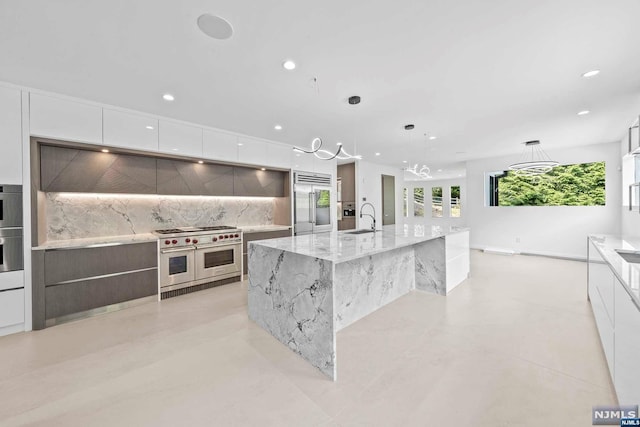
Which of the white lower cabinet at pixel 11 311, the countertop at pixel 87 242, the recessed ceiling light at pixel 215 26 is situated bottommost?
the white lower cabinet at pixel 11 311

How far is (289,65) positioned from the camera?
2271 mm

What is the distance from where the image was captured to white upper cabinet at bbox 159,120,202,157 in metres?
3.61

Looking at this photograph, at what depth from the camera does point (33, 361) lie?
2125mm

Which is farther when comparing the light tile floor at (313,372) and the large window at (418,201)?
the large window at (418,201)

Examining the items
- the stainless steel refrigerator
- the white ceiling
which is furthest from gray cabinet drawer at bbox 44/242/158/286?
the stainless steel refrigerator

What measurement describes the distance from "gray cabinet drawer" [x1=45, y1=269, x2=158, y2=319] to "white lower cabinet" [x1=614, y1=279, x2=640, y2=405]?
14.7ft

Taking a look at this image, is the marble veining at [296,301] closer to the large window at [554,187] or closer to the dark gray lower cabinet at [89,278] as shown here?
the dark gray lower cabinet at [89,278]

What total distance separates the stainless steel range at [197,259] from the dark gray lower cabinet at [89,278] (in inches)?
6.2

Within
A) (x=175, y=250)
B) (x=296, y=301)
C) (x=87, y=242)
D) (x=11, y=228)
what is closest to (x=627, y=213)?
(x=296, y=301)

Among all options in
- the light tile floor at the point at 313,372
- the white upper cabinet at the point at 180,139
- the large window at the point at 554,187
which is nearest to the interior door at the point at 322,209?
the white upper cabinet at the point at 180,139

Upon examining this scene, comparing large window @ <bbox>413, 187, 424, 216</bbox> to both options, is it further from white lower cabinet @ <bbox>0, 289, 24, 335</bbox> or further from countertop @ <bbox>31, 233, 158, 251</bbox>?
white lower cabinet @ <bbox>0, 289, 24, 335</bbox>

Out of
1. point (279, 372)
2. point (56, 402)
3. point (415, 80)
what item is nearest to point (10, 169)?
point (56, 402)

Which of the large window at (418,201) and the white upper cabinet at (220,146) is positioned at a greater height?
the white upper cabinet at (220,146)

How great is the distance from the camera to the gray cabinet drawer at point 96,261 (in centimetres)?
279
